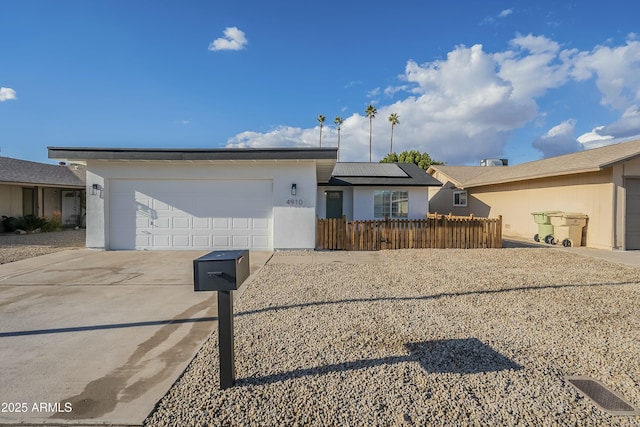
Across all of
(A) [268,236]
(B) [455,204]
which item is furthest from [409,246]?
(B) [455,204]

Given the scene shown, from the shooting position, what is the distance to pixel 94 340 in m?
3.89

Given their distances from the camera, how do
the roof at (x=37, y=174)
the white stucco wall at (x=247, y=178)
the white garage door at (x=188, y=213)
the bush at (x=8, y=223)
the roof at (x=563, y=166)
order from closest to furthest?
the white stucco wall at (x=247, y=178) < the white garage door at (x=188, y=213) < the roof at (x=563, y=166) < the roof at (x=37, y=174) < the bush at (x=8, y=223)

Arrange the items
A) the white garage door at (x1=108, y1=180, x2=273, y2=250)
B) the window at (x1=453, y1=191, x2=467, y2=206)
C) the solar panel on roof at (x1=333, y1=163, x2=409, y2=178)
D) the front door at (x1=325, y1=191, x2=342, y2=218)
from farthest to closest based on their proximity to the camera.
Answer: the window at (x1=453, y1=191, x2=467, y2=206), the solar panel on roof at (x1=333, y1=163, x2=409, y2=178), the front door at (x1=325, y1=191, x2=342, y2=218), the white garage door at (x1=108, y1=180, x2=273, y2=250)

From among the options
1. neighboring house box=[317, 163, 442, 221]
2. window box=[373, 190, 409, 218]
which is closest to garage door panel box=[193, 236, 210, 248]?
neighboring house box=[317, 163, 442, 221]

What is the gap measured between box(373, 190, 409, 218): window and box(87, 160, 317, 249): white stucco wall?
7.11 metres

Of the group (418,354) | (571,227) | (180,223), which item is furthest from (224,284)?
(571,227)

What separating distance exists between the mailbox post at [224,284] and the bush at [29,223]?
62.0ft

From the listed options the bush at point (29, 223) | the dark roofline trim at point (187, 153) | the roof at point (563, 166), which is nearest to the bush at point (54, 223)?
the bush at point (29, 223)

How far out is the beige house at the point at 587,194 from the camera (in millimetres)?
10859

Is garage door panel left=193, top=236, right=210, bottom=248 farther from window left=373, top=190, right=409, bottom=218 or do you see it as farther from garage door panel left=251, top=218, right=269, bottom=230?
window left=373, top=190, right=409, bottom=218

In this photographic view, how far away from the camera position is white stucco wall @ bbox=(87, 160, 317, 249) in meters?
10.4

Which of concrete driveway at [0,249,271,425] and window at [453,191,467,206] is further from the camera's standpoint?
window at [453,191,467,206]

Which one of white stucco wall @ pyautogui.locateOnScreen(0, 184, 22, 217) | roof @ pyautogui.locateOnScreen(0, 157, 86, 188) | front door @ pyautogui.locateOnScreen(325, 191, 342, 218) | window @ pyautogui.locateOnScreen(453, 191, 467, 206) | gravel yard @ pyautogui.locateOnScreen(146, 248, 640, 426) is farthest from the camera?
window @ pyautogui.locateOnScreen(453, 191, 467, 206)

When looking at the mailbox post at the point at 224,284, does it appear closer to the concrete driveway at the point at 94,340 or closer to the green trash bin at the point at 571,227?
the concrete driveway at the point at 94,340
